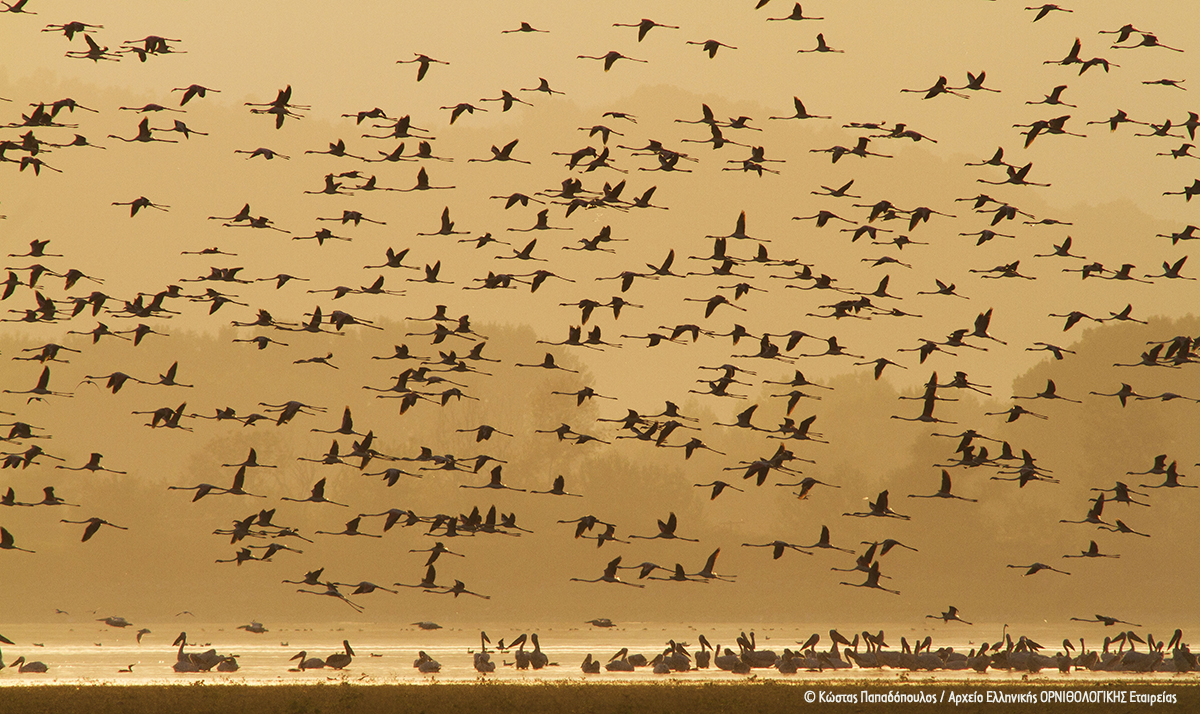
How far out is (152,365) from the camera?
146250 mm

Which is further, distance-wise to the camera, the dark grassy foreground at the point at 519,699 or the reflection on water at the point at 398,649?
the reflection on water at the point at 398,649

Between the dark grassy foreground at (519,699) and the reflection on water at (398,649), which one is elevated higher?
the reflection on water at (398,649)

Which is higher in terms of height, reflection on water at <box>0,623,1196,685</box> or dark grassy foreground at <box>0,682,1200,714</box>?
reflection on water at <box>0,623,1196,685</box>

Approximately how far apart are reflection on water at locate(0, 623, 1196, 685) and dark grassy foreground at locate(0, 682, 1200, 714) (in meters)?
5.67

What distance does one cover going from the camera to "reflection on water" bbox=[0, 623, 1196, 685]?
187 ft

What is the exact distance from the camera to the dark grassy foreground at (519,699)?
139 feet

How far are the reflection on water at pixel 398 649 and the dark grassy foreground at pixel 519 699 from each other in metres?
5.67

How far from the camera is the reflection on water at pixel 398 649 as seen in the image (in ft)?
187

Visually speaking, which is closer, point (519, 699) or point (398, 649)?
point (519, 699)

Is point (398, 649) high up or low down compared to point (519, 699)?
up

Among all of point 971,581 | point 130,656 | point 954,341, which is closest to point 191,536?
point 130,656

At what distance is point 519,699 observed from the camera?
44344mm

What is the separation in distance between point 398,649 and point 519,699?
125ft

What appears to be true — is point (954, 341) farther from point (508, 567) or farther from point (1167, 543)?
point (1167, 543)
